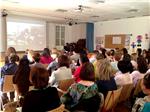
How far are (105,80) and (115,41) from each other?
862 centimetres

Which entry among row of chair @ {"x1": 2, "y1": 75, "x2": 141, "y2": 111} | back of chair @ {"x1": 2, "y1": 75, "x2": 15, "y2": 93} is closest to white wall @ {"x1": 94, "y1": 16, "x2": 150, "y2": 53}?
row of chair @ {"x1": 2, "y1": 75, "x2": 141, "y2": 111}

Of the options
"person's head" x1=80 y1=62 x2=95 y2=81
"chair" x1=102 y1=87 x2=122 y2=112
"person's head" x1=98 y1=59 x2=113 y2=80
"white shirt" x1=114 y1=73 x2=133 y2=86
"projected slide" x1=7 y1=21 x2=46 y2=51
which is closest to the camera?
"person's head" x1=80 y1=62 x2=95 y2=81

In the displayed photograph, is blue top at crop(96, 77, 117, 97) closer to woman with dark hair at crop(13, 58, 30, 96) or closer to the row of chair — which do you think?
the row of chair

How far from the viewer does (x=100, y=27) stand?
12602 mm

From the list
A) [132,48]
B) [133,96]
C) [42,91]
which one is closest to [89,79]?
[42,91]

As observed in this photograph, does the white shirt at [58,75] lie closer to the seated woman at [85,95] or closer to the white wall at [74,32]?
the seated woman at [85,95]

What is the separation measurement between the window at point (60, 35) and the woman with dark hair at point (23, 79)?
9.54 m

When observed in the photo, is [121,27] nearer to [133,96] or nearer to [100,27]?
[100,27]

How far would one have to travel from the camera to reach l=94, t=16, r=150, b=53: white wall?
10145 millimetres

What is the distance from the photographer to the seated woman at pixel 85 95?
2584mm

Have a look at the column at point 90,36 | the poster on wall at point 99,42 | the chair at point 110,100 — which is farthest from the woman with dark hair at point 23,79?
the column at point 90,36

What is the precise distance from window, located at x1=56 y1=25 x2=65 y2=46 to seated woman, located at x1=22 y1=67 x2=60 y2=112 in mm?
10820

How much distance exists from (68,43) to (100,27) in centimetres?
223

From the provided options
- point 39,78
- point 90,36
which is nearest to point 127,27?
point 90,36
